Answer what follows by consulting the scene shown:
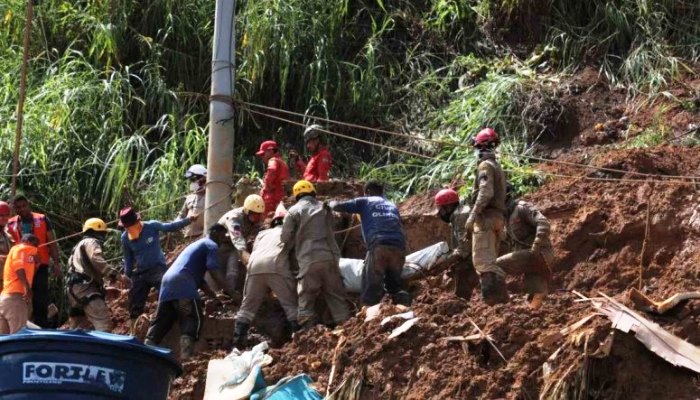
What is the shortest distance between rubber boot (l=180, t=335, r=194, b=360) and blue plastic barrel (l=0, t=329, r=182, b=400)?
286 cm

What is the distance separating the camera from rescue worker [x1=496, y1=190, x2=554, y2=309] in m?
14.5

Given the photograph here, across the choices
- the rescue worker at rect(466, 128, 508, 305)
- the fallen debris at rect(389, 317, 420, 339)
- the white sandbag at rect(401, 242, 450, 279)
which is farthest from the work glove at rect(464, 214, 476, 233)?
the fallen debris at rect(389, 317, 420, 339)

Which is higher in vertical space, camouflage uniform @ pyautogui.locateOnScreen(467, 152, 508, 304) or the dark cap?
camouflage uniform @ pyautogui.locateOnScreen(467, 152, 508, 304)

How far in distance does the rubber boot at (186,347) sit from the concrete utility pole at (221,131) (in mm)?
1690

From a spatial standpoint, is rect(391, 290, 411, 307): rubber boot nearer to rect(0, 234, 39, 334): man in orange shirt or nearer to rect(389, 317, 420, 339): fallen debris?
rect(389, 317, 420, 339): fallen debris

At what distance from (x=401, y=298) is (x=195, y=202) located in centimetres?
325

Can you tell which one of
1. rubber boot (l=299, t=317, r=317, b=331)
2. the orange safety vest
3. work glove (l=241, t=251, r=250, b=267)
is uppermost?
work glove (l=241, t=251, r=250, b=267)

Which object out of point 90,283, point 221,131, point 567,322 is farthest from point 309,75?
point 567,322

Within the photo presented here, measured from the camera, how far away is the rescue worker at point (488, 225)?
14.3 metres

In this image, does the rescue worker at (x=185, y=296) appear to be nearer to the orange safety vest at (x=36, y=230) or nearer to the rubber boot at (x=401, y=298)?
the rubber boot at (x=401, y=298)

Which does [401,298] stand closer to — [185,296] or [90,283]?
[185,296]

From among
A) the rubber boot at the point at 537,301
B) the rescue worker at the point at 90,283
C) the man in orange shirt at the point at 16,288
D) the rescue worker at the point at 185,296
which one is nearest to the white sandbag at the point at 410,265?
the rescue worker at the point at 185,296

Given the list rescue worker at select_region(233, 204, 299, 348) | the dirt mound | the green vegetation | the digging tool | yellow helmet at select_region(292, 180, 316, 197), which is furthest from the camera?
the green vegetation

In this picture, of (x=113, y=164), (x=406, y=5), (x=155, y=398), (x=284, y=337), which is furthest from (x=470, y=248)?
(x=406, y=5)
